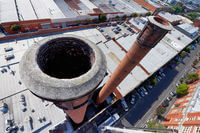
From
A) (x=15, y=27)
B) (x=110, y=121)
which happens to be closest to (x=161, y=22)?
(x=110, y=121)

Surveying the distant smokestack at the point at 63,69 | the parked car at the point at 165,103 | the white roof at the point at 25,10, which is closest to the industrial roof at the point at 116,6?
the white roof at the point at 25,10

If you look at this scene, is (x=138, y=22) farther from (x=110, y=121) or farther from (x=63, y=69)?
(x=63, y=69)

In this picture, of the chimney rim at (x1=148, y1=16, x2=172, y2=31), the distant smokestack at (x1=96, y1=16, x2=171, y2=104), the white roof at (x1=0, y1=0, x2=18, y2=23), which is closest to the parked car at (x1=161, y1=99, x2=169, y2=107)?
the distant smokestack at (x1=96, y1=16, x2=171, y2=104)

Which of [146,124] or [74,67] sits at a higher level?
[74,67]

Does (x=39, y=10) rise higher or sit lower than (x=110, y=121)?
higher

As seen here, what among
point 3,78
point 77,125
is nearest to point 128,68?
point 77,125

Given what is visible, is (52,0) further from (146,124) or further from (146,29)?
(146,124)
